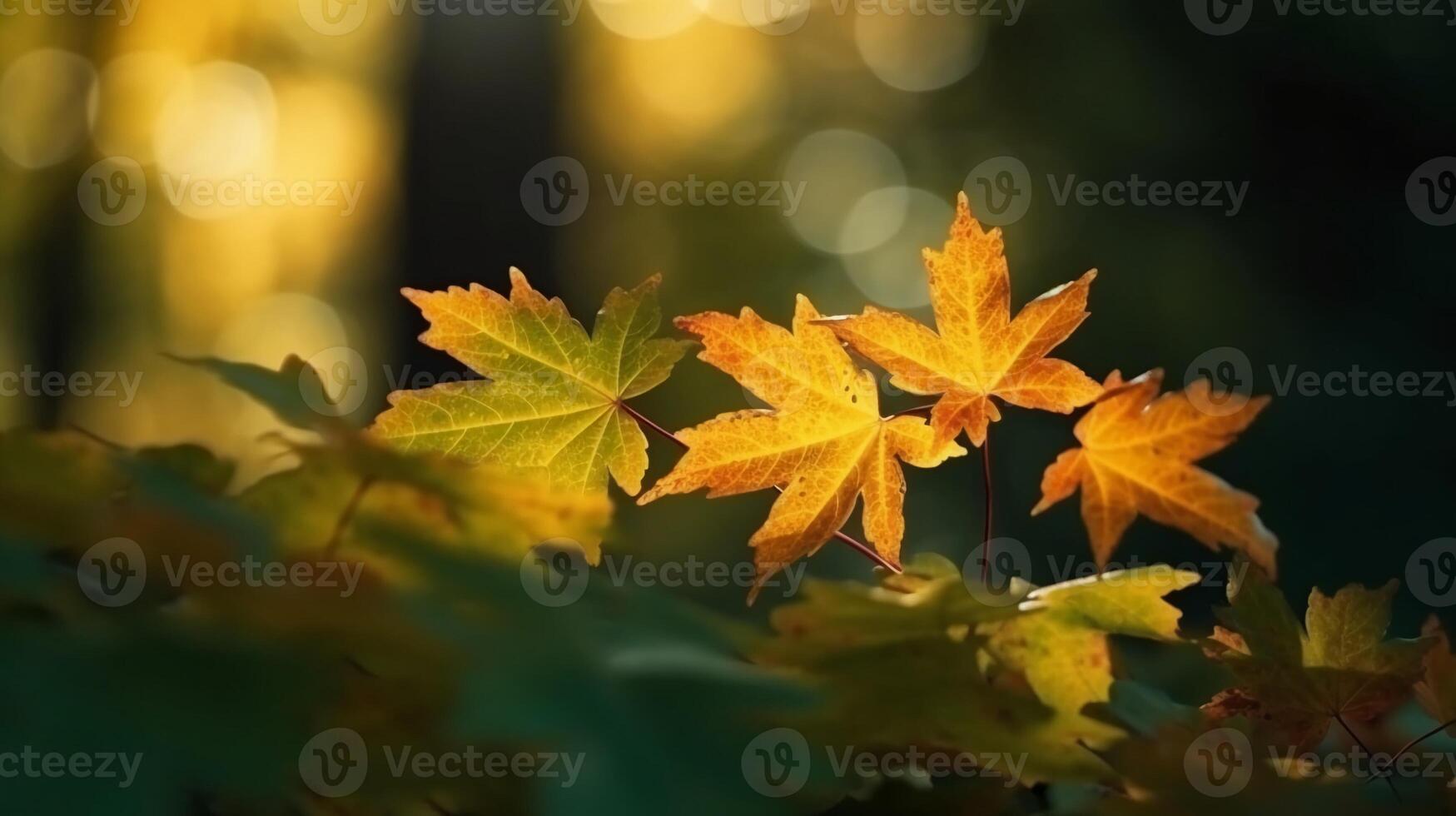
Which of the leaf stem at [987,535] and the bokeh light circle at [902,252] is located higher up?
the bokeh light circle at [902,252]

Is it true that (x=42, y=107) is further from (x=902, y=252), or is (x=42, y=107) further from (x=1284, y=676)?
(x=1284, y=676)

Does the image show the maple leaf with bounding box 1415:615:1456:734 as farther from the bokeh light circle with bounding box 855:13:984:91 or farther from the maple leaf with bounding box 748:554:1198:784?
the bokeh light circle with bounding box 855:13:984:91

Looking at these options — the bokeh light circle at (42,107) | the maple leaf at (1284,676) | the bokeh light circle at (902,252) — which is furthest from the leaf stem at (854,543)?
the bokeh light circle at (902,252)

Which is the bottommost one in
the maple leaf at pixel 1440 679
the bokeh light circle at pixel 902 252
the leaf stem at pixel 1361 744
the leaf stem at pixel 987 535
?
the leaf stem at pixel 1361 744

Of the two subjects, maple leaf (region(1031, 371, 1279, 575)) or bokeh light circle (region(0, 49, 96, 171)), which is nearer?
maple leaf (region(1031, 371, 1279, 575))

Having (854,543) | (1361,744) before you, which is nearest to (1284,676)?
Result: (1361,744)

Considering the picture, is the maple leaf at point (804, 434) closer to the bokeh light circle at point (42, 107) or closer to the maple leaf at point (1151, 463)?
the maple leaf at point (1151, 463)

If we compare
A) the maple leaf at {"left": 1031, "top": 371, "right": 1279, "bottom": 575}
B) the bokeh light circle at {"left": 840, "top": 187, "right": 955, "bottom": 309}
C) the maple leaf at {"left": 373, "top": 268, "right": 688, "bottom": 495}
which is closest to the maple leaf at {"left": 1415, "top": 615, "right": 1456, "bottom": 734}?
the maple leaf at {"left": 1031, "top": 371, "right": 1279, "bottom": 575}

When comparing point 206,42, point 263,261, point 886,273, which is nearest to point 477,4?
point 206,42
